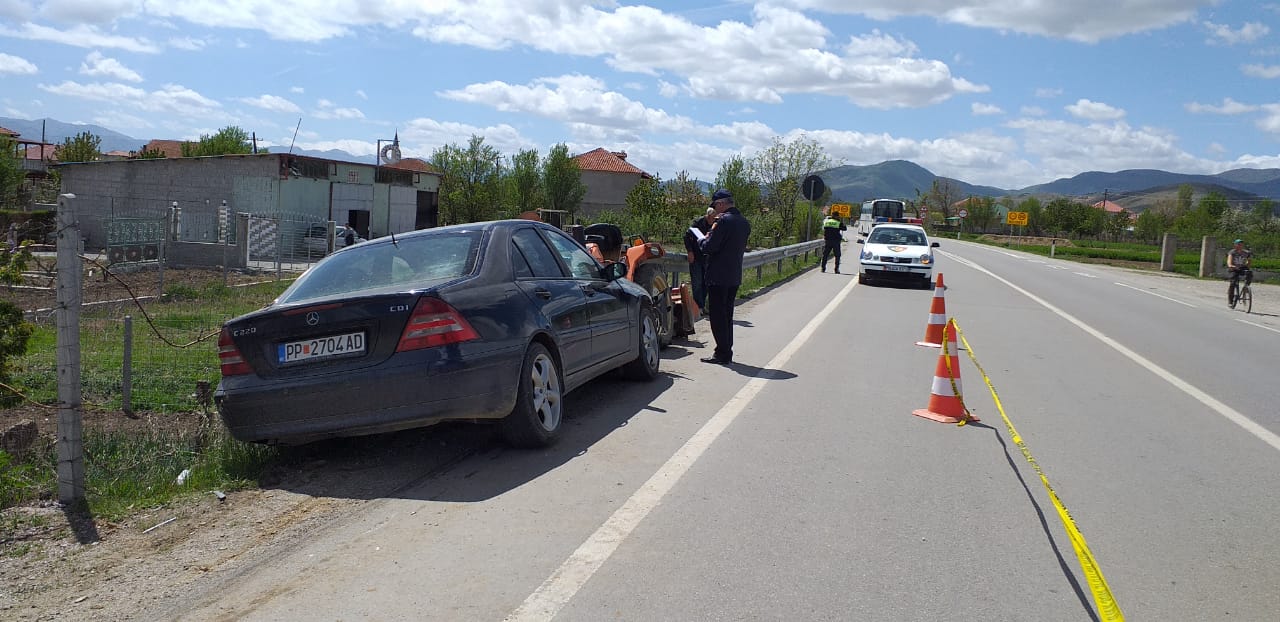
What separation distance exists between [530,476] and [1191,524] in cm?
362

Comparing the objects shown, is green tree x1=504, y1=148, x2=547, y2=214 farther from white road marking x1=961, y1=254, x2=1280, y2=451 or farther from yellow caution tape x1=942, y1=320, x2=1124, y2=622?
yellow caution tape x1=942, y1=320, x2=1124, y2=622

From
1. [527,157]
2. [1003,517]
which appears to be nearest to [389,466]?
[1003,517]

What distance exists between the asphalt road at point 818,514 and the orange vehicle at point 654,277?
136 centimetres

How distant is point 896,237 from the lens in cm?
2294

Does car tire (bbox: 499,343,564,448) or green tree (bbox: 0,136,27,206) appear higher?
green tree (bbox: 0,136,27,206)

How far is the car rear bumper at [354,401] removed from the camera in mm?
5246

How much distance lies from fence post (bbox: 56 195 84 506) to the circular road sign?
74.0 feet

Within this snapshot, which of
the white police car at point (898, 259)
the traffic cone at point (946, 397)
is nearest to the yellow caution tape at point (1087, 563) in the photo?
the traffic cone at point (946, 397)

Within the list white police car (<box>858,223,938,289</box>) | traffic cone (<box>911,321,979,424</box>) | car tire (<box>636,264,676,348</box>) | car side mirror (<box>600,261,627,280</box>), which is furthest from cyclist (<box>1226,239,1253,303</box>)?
car side mirror (<box>600,261,627,280</box>)

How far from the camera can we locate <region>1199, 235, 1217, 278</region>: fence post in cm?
3803

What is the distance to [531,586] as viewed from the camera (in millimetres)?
3785

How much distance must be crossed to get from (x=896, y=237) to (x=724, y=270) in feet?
47.5

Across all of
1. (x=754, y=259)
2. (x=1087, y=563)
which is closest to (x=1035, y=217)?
(x=754, y=259)

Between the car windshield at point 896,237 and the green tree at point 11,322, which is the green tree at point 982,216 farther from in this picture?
the green tree at point 11,322
